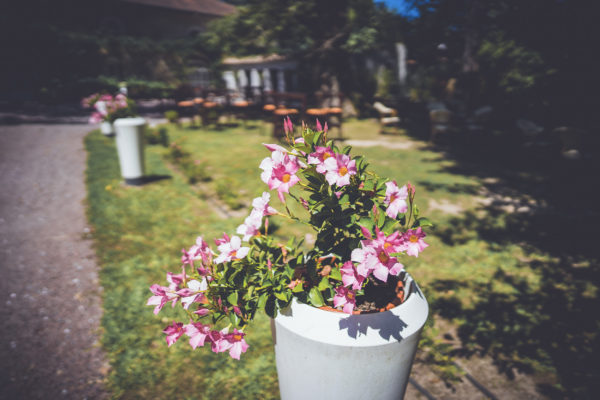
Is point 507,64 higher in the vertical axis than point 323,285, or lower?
higher

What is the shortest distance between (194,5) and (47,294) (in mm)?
31149

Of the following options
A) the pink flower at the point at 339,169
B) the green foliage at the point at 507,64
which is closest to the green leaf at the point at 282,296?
the pink flower at the point at 339,169

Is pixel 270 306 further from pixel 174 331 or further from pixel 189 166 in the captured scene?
pixel 189 166

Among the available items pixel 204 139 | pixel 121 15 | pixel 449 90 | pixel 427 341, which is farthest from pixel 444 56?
pixel 121 15

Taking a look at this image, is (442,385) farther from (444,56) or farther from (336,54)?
(444,56)

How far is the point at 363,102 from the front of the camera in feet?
51.3

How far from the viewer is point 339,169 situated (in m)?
1.36

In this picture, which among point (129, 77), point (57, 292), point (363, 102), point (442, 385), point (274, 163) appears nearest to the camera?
point (274, 163)

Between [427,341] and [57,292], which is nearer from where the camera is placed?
[427,341]

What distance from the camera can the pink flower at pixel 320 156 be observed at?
4.38 feet

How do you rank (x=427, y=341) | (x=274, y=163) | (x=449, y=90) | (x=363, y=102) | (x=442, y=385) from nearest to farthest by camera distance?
1. (x=274, y=163)
2. (x=442, y=385)
3. (x=427, y=341)
4. (x=449, y=90)
5. (x=363, y=102)

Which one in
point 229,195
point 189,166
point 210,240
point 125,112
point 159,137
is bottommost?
point 210,240

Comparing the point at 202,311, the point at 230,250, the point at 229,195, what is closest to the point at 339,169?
the point at 230,250

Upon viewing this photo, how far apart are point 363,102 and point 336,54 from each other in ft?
8.04
